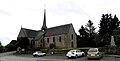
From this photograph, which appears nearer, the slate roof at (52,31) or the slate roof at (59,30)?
the slate roof at (59,30)

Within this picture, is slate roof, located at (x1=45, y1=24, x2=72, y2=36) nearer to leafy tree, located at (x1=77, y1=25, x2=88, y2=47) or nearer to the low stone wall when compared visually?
leafy tree, located at (x1=77, y1=25, x2=88, y2=47)

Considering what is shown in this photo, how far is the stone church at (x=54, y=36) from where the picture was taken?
58562mm

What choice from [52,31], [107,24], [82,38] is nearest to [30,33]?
[52,31]

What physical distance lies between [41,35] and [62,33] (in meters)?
11.3

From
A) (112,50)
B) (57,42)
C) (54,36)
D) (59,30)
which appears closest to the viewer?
(112,50)

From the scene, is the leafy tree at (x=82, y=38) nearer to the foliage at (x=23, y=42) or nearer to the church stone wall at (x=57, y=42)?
the church stone wall at (x=57, y=42)

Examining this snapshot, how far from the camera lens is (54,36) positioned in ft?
202

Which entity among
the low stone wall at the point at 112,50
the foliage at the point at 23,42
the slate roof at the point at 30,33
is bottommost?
the low stone wall at the point at 112,50

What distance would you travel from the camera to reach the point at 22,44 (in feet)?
207

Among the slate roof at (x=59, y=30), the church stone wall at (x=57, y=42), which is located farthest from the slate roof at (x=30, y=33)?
the church stone wall at (x=57, y=42)

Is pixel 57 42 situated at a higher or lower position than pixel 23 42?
lower

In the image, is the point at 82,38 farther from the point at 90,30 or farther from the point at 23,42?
the point at 23,42

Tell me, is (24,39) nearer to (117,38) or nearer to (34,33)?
(34,33)

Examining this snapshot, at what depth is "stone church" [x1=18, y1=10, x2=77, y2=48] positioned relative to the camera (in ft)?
192
